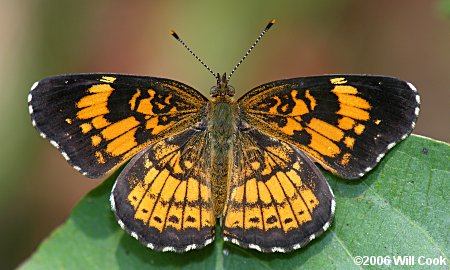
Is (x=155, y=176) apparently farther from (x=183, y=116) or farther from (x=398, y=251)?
(x=398, y=251)

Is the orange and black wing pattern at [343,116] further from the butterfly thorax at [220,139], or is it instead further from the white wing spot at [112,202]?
the white wing spot at [112,202]

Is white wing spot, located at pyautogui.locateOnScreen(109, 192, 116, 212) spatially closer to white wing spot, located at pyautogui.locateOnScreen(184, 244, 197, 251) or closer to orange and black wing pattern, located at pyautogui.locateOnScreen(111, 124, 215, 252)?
orange and black wing pattern, located at pyautogui.locateOnScreen(111, 124, 215, 252)

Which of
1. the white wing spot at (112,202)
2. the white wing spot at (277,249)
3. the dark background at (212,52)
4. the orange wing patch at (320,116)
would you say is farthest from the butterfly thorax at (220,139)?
the dark background at (212,52)

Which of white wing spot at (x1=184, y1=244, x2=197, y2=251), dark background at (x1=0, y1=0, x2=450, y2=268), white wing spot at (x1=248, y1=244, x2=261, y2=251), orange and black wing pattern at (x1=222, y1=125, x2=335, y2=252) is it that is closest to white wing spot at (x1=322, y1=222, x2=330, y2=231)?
orange and black wing pattern at (x1=222, y1=125, x2=335, y2=252)

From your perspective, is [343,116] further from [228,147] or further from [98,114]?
[98,114]

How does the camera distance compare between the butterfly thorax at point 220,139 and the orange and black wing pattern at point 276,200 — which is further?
the butterfly thorax at point 220,139

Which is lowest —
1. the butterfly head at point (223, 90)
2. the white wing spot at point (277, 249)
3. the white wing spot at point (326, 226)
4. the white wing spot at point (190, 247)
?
the white wing spot at point (190, 247)

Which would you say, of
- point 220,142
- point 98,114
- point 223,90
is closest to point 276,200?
point 220,142
